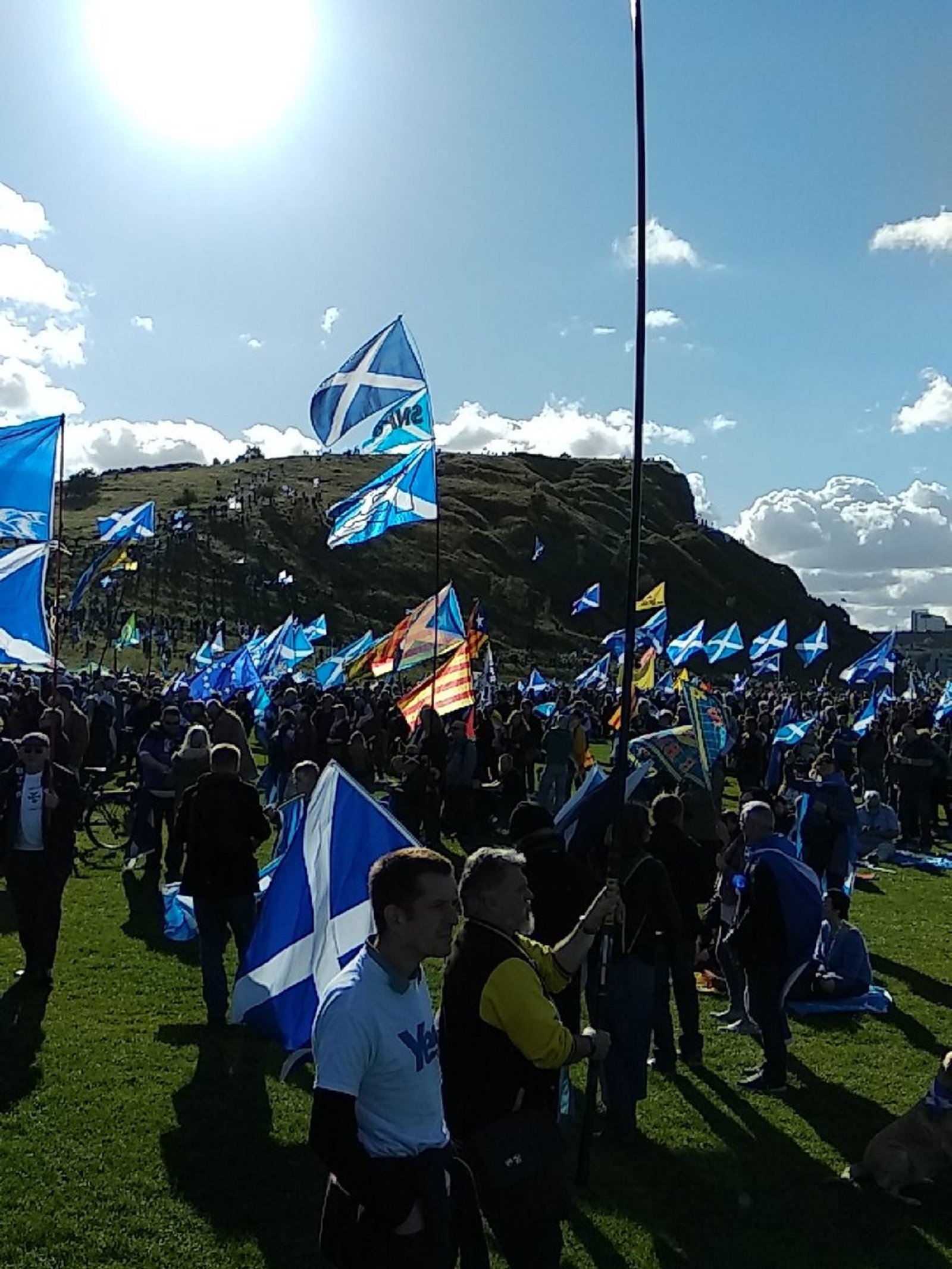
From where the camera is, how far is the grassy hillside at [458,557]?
305 ft

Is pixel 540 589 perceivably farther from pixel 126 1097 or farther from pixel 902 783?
pixel 126 1097

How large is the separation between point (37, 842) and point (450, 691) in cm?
703

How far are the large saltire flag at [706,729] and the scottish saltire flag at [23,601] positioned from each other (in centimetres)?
692

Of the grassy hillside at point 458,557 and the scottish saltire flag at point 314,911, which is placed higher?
the grassy hillside at point 458,557

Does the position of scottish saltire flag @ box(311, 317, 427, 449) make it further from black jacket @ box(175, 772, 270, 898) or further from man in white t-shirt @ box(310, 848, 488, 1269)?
man in white t-shirt @ box(310, 848, 488, 1269)

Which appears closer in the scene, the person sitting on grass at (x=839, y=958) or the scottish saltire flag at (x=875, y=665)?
the person sitting on grass at (x=839, y=958)

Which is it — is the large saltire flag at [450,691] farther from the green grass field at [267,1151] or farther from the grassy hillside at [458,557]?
the grassy hillside at [458,557]

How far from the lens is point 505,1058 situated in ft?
12.5

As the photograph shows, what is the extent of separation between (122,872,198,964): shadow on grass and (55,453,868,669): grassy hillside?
66246 mm

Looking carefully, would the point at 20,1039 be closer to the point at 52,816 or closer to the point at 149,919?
the point at 52,816

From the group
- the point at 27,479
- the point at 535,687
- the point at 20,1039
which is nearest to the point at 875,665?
the point at 535,687

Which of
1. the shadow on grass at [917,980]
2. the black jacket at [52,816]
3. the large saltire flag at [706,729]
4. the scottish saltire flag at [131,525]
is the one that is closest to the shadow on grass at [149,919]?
the black jacket at [52,816]

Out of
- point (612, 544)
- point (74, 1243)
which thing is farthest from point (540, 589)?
point (74, 1243)

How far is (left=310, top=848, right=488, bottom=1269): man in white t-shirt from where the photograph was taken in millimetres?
3090
